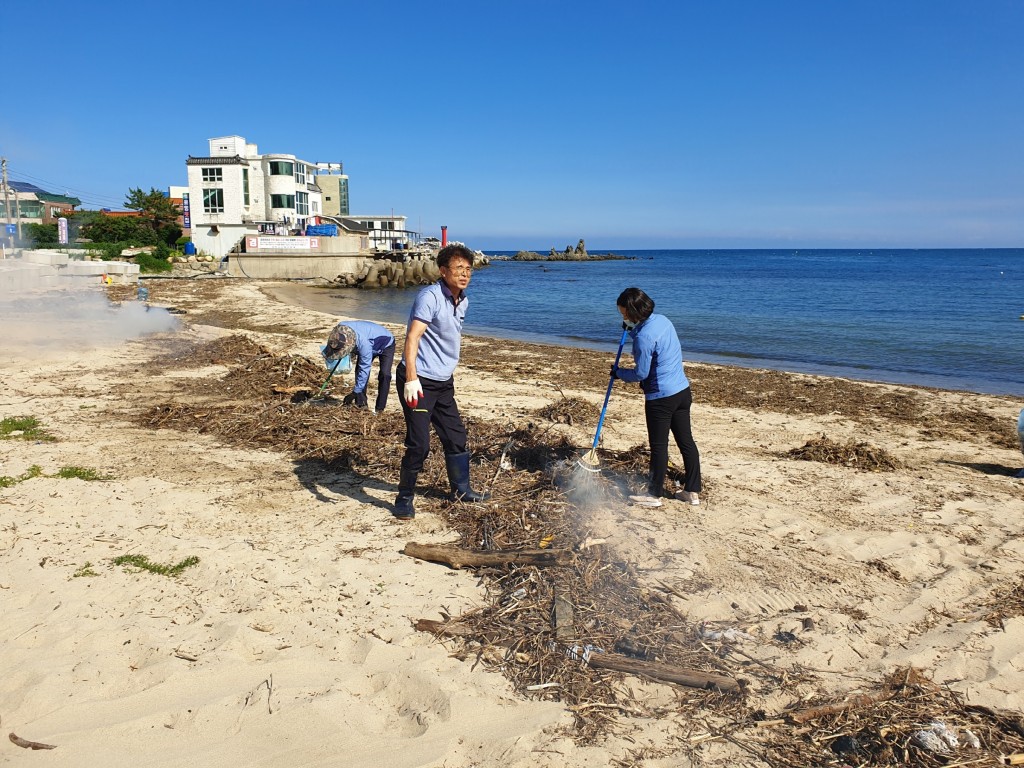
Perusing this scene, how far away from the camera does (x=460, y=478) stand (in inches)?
206

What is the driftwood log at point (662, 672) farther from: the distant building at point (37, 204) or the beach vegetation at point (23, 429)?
the distant building at point (37, 204)

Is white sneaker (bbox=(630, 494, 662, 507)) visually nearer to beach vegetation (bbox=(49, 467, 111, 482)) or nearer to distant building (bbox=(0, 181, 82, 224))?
beach vegetation (bbox=(49, 467, 111, 482))

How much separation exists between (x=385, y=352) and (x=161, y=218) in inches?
2107

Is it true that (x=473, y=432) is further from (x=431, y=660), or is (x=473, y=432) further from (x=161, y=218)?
(x=161, y=218)

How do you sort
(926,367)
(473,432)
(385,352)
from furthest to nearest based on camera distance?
(926,367) < (385,352) < (473,432)

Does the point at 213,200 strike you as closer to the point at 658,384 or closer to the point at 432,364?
the point at 432,364

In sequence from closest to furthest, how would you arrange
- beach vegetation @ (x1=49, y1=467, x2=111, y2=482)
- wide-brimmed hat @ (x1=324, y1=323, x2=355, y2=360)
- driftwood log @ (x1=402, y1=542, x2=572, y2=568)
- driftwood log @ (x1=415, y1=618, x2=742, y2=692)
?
driftwood log @ (x1=415, y1=618, x2=742, y2=692)
driftwood log @ (x1=402, y1=542, x2=572, y2=568)
beach vegetation @ (x1=49, y1=467, x2=111, y2=482)
wide-brimmed hat @ (x1=324, y1=323, x2=355, y2=360)

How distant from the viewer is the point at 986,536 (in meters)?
4.95

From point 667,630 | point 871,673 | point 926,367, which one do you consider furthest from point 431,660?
point 926,367

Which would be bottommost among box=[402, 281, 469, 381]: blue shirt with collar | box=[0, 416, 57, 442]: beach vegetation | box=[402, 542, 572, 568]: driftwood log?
box=[402, 542, 572, 568]: driftwood log

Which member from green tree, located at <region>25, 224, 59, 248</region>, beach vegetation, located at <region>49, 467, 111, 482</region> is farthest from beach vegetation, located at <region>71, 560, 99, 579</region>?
green tree, located at <region>25, 224, 59, 248</region>

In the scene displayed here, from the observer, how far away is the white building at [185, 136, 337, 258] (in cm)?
4897

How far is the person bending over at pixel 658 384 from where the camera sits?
5098 millimetres

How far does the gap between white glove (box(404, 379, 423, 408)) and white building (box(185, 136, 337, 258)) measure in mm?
46105
